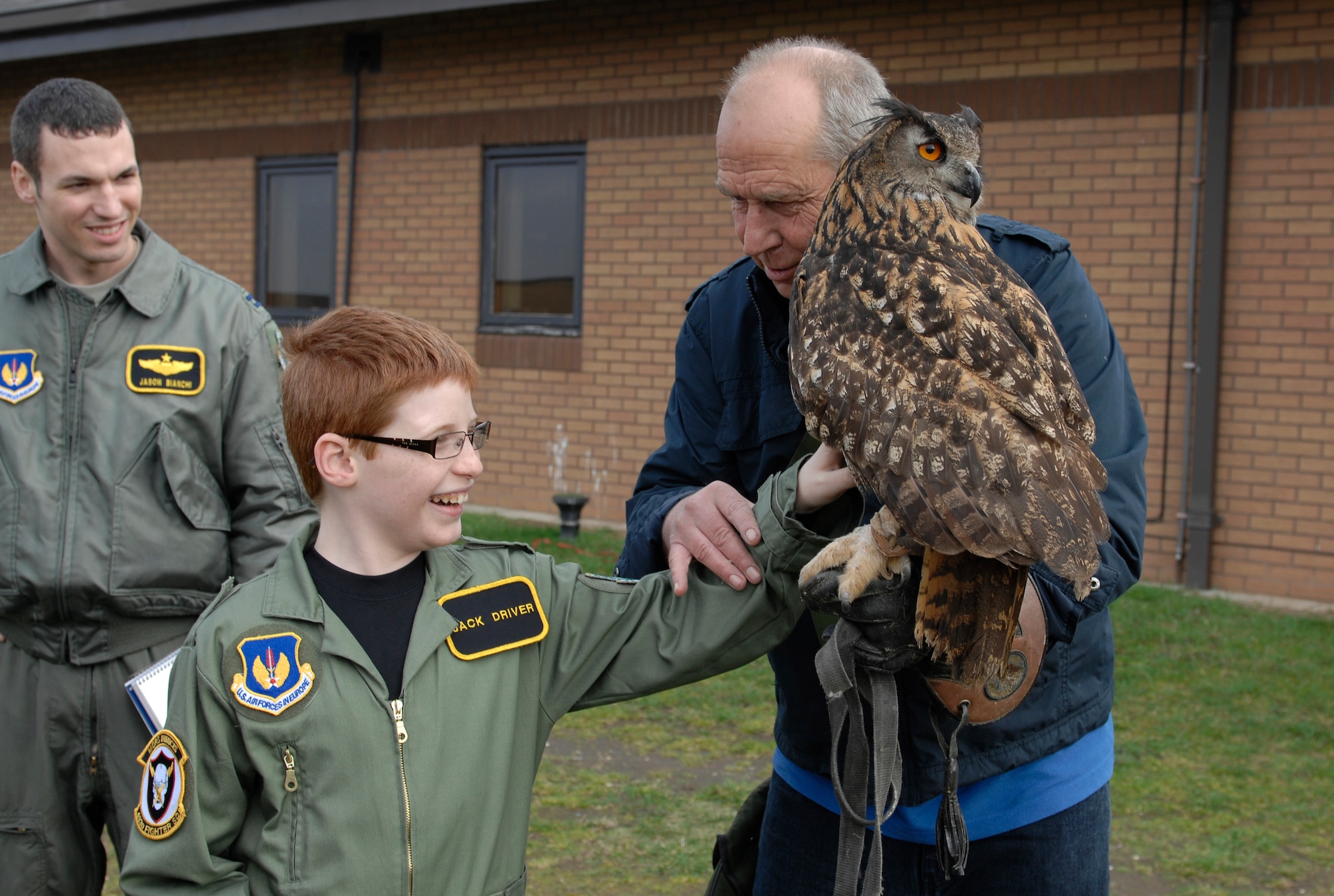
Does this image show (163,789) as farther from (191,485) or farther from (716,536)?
(191,485)

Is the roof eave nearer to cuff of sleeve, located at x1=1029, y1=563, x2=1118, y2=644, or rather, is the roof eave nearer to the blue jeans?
the blue jeans

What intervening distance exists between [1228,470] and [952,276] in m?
6.46

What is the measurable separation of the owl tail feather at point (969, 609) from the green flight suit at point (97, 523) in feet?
6.53

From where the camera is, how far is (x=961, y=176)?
2.22m

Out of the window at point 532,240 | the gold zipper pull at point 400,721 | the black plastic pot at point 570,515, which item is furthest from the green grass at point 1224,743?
the window at point 532,240

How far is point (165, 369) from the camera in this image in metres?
3.13

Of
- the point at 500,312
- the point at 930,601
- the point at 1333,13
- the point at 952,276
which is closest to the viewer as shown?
the point at 930,601

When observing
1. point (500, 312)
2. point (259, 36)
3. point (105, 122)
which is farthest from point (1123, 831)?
point (259, 36)

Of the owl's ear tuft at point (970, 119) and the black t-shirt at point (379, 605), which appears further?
the owl's ear tuft at point (970, 119)

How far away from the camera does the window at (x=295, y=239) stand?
11227mm

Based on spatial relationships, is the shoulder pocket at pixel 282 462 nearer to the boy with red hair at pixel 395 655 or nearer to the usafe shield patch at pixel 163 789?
the boy with red hair at pixel 395 655

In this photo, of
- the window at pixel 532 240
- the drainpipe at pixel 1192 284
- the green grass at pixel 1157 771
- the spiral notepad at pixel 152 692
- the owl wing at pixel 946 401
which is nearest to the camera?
the owl wing at pixel 946 401

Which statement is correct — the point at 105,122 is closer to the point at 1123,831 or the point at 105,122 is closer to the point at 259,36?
the point at 1123,831

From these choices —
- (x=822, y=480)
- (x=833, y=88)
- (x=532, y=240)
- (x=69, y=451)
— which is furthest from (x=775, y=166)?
(x=532, y=240)
